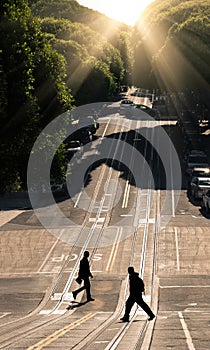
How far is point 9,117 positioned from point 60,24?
77207 millimetres

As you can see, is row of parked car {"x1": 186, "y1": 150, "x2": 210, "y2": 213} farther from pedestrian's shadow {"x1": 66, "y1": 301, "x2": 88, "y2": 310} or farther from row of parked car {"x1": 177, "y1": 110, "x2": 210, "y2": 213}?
pedestrian's shadow {"x1": 66, "y1": 301, "x2": 88, "y2": 310}

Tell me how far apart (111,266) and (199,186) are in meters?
16.4

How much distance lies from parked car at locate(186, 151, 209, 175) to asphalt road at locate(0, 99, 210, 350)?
1.66 metres

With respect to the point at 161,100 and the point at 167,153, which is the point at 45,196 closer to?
the point at 167,153

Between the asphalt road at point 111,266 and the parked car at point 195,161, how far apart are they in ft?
5.44

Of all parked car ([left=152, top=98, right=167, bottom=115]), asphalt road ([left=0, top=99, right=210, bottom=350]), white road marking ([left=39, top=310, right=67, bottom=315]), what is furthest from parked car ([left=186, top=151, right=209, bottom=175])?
parked car ([left=152, top=98, right=167, bottom=115])

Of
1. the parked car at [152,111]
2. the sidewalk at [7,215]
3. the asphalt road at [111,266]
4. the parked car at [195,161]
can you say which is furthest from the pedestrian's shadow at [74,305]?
the parked car at [152,111]

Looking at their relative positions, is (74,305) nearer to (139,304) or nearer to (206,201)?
(139,304)

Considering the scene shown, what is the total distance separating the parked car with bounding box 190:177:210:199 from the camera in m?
44.7

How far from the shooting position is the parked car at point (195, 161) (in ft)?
181

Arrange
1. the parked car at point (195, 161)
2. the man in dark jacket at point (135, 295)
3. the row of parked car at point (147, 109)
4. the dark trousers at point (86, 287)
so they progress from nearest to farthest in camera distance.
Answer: the man in dark jacket at point (135, 295)
the dark trousers at point (86, 287)
the parked car at point (195, 161)
the row of parked car at point (147, 109)

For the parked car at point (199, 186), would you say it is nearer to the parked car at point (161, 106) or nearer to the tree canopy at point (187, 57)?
the tree canopy at point (187, 57)

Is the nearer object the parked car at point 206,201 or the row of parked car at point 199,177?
the parked car at point 206,201

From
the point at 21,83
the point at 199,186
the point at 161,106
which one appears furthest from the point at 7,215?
the point at 161,106
